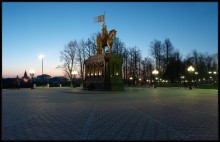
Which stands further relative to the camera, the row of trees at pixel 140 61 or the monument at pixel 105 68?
the row of trees at pixel 140 61

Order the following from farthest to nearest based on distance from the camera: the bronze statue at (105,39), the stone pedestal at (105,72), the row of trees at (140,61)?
1. the row of trees at (140,61)
2. the bronze statue at (105,39)
3. the stone pedestal at (105,72)

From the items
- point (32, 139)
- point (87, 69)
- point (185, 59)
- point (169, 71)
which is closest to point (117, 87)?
point (87, 69)

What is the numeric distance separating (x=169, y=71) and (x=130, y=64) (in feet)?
44.6

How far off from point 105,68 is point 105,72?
0.55 m

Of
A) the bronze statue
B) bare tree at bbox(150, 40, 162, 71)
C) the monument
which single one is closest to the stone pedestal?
the monument

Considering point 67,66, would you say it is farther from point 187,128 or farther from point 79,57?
point 187,128

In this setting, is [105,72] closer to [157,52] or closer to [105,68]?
[105,68]

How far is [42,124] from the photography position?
10.1 m

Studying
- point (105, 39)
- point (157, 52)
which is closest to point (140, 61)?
point (157, 52)

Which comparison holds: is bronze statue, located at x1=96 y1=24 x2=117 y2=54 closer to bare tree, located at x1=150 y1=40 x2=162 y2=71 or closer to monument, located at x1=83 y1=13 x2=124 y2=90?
monument, located at x1=83 y1=13 x2=124 y2=90

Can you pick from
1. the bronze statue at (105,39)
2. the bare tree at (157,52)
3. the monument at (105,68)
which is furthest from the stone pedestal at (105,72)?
the bare tree at (157,52)

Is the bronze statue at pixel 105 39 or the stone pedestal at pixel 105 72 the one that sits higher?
the bronze statue at pixel 105 39

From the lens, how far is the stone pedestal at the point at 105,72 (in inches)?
1553

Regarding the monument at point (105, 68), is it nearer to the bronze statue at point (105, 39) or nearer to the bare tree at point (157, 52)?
the bronze statue at point (105, 39)
